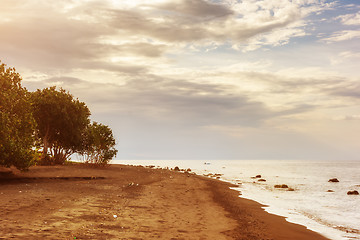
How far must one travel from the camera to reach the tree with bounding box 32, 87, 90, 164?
5009cm

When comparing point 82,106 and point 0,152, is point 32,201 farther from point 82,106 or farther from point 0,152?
point 82,106

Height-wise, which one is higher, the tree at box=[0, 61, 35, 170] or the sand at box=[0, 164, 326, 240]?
the tree at box=[0, 61, 35, 170]

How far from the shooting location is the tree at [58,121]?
50094 millimetres

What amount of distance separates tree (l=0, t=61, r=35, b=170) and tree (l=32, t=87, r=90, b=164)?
14.1 meters

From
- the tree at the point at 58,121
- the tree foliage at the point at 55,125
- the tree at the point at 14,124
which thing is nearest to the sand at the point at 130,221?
the tree at the point at 14,124

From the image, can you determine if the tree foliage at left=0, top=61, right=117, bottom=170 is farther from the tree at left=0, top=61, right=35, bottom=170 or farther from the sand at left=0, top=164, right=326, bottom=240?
the sand at left=0, top=164, right=326, bottom=240

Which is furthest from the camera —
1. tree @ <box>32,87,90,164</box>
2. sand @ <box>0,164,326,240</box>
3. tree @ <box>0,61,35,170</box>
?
tree @ <box>32,87,90,164</box>

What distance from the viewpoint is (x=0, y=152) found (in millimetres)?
29719

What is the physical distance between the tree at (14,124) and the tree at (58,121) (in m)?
14.1

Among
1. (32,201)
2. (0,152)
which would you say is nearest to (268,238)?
(32,201)

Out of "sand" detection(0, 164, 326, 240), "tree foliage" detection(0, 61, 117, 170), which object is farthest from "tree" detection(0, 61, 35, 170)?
"sand" detection(0, 164, 326, 240)

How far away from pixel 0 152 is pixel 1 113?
408cm

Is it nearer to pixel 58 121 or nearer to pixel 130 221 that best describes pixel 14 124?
pixel 58 121

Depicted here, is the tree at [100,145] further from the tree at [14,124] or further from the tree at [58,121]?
the tree at [14,124]
